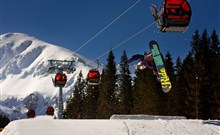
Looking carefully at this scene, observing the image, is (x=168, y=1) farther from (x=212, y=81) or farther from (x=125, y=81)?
(x=125, y=81)

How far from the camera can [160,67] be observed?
2822 centimetres

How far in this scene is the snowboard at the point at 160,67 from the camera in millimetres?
28109

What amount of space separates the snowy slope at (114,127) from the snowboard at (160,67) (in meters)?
6.58

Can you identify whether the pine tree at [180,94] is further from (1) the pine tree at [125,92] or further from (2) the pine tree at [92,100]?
(2) the pine tree at [92,100]

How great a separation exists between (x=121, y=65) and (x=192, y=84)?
65.0 feet

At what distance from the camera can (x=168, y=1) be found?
62.2ft

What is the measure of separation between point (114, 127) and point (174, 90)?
121 ft

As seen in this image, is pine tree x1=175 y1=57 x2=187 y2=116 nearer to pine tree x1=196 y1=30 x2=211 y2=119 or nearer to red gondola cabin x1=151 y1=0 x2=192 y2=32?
pine tree x1=196 y1=30 x2=211 y2=119

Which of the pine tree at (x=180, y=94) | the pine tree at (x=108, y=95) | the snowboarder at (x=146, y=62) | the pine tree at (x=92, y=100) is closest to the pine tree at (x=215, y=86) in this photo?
the pine tree at (x=180, y=94)

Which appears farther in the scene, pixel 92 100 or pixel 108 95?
pixel 92 100

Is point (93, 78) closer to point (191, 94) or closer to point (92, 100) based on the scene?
point (191, 94)

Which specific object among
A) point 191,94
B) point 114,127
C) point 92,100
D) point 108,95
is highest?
point 108,95

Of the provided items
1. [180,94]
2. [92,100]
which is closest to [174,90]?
[180,94]

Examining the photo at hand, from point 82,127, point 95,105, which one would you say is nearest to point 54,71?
point 95,105
